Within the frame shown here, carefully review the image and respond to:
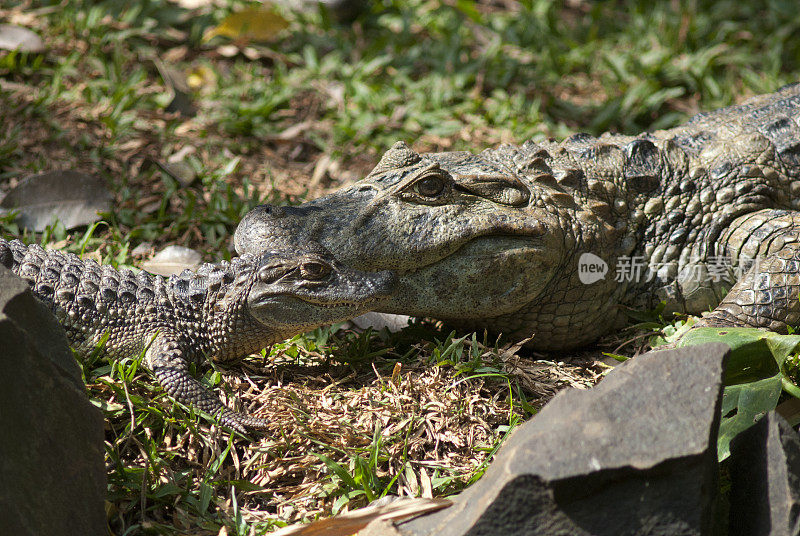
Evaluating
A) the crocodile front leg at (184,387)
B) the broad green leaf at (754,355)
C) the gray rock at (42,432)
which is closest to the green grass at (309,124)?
the crocodile front leg at (184,387)

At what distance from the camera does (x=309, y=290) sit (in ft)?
11.1

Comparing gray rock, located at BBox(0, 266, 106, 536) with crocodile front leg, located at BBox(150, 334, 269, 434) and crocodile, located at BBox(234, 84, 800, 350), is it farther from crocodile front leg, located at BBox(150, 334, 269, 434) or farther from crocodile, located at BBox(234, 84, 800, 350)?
crocodile, located at BBox(234, 84, 800, 350)

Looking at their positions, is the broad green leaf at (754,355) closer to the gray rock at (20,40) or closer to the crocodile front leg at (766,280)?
the crocodile front leg at (766,280)

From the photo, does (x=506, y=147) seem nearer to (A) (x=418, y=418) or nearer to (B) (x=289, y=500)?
(A) (x=418, y=418)

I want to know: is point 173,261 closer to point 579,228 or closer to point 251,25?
point 579,228

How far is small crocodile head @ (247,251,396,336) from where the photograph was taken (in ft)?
11.1

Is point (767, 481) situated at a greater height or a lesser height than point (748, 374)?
greater

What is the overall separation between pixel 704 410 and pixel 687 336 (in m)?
1.19

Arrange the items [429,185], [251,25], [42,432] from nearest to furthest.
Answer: [42,432] → [429,185] → [251,25]

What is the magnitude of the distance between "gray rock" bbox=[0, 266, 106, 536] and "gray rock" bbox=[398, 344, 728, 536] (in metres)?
1.16

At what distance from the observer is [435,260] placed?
3.56 metres

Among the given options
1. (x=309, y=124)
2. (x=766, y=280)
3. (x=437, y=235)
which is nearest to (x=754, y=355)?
(x=766, y=280)

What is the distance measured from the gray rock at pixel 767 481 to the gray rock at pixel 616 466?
0.50 ft

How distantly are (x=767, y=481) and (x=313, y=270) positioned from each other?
195 cm
